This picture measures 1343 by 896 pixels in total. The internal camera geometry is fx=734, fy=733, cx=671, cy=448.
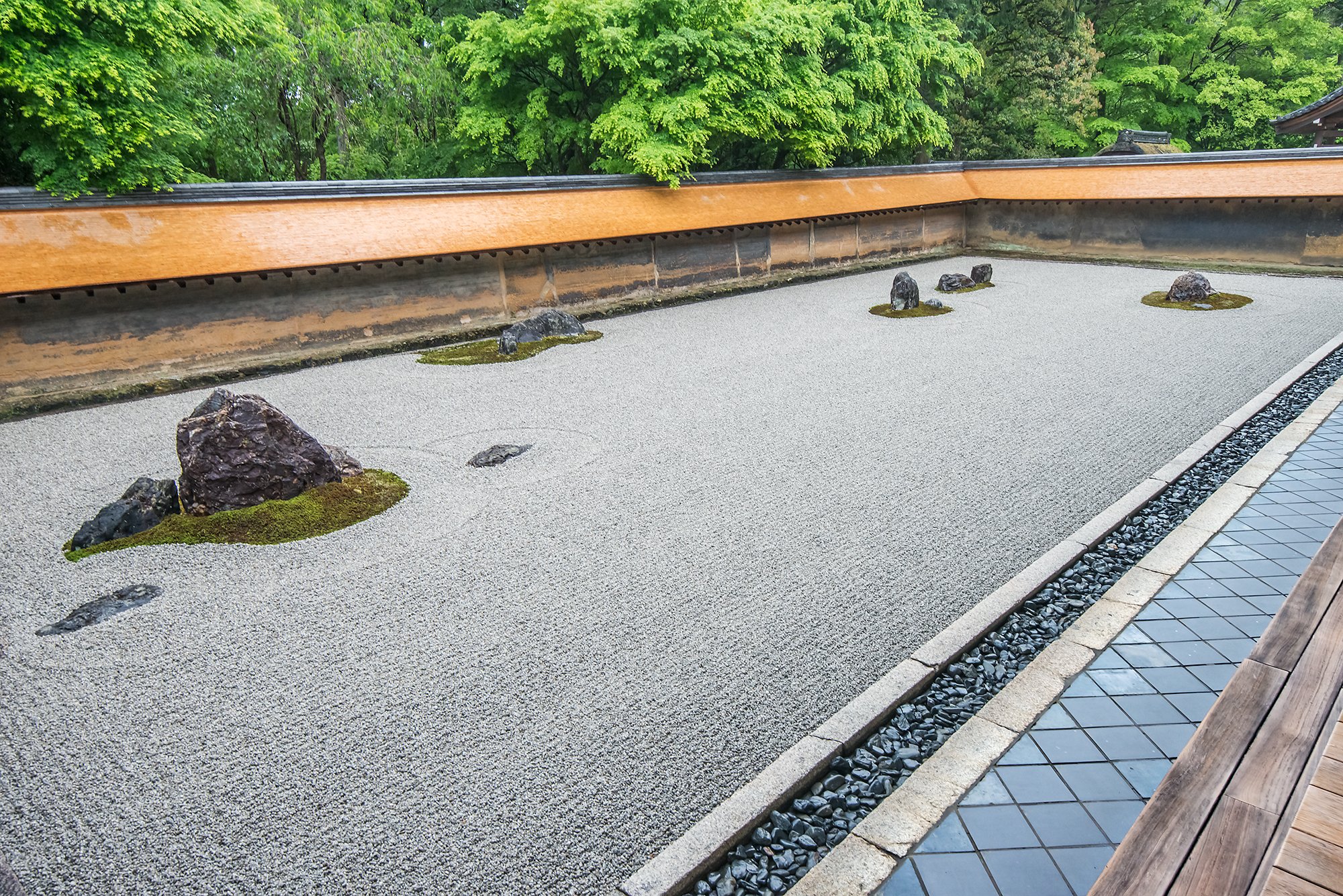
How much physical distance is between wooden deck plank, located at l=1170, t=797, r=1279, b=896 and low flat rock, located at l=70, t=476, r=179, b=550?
23.3 ft

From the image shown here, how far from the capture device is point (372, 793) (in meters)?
3.30

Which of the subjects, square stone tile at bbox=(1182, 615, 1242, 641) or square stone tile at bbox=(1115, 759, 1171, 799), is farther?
square stone tile at bbox=(1182, 615, 1242, 641)

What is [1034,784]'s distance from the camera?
3178 millimetres

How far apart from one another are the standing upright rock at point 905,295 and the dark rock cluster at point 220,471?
10.8 metres

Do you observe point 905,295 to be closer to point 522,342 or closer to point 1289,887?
point 522,342

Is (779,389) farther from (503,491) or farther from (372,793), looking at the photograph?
(372,793)

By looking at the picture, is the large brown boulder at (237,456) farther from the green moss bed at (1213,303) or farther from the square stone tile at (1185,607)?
the green moss bed at (1213,303)

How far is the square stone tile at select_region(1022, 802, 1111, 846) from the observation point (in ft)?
9.52

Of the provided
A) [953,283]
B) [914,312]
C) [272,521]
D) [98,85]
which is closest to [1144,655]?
[272,521]

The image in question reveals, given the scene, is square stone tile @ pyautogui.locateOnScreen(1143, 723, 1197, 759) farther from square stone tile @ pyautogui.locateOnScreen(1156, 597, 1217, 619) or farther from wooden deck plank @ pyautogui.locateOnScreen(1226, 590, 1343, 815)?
square stone tile @ pyautogui.locateOnScreen(1156, 597, 1217, 619)

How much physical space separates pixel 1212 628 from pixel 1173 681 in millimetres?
689

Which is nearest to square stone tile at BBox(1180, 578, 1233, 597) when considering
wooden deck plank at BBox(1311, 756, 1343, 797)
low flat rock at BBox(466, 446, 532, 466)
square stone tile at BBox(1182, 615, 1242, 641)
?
square stone tile at BBox(1182, 615, 1242, 641)

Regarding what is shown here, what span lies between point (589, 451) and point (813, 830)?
500 cm

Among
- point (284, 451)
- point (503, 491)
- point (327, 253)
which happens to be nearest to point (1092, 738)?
point (503, 491)
